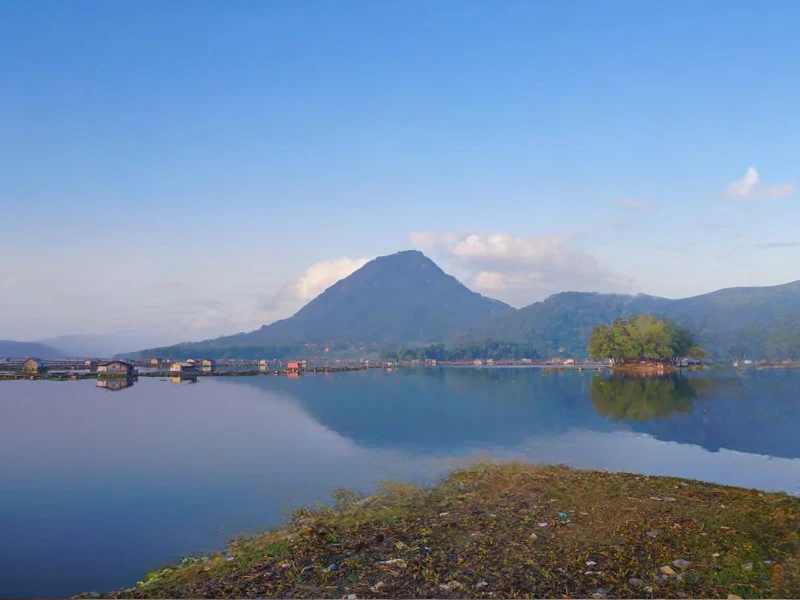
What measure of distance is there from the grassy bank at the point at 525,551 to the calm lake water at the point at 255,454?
11.2 feet

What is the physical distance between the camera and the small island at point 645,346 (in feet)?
408

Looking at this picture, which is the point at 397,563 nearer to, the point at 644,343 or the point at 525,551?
the point at 525,551

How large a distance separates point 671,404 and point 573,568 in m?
52.2

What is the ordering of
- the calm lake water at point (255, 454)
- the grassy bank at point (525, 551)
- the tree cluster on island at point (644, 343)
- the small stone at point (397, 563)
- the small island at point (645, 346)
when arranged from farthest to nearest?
the tree cluster on island at point (644, 343) < the small island at point (645, 346) < the calm lake water at point (255, 454) < the small stone at point (397, 563) < the grassy bank at point (525, 551)

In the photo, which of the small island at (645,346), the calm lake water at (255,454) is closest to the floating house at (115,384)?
the calm lake water at (255,454)

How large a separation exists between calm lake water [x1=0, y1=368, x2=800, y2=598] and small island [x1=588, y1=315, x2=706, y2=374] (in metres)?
59.7

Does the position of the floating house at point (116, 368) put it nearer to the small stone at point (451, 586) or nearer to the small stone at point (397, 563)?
the small stone at point (397, 563)

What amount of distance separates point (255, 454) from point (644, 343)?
114614 mm

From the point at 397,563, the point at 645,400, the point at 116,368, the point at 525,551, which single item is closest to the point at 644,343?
the point at 645,400

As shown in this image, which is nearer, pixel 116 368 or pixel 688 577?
pixel 688 577

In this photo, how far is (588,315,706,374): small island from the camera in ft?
408

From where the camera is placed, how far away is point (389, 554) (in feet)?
39.4

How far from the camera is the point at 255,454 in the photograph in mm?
32281

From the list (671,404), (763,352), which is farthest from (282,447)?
(763,352)
